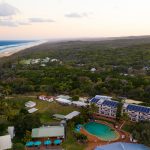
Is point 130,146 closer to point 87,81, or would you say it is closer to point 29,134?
point 29,134

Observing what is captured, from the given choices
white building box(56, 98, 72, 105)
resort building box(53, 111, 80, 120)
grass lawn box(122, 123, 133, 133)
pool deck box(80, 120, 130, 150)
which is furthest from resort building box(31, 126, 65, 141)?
white building box(56, 98, 72, 105)

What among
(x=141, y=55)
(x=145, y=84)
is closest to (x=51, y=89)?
(x=145, y=84)

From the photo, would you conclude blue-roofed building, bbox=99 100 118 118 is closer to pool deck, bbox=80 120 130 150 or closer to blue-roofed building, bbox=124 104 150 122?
blue-roofed building, bbox=124 104 150 122

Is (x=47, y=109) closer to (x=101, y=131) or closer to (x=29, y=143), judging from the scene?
(x=101, y=131)

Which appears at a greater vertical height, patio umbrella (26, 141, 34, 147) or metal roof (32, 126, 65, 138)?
metal roof (32, 126, 65, 138)

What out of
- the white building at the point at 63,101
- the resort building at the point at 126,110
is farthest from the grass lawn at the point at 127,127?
the white building at the point at 63,101

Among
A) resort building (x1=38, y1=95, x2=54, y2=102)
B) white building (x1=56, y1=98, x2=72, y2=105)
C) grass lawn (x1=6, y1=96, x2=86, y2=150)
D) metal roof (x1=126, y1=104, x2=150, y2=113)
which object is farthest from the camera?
resort building (x1=38, y1=95, x2=54, y2=102)

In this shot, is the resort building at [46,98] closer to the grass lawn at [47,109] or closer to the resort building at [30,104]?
the grass lawn at [47,109]
